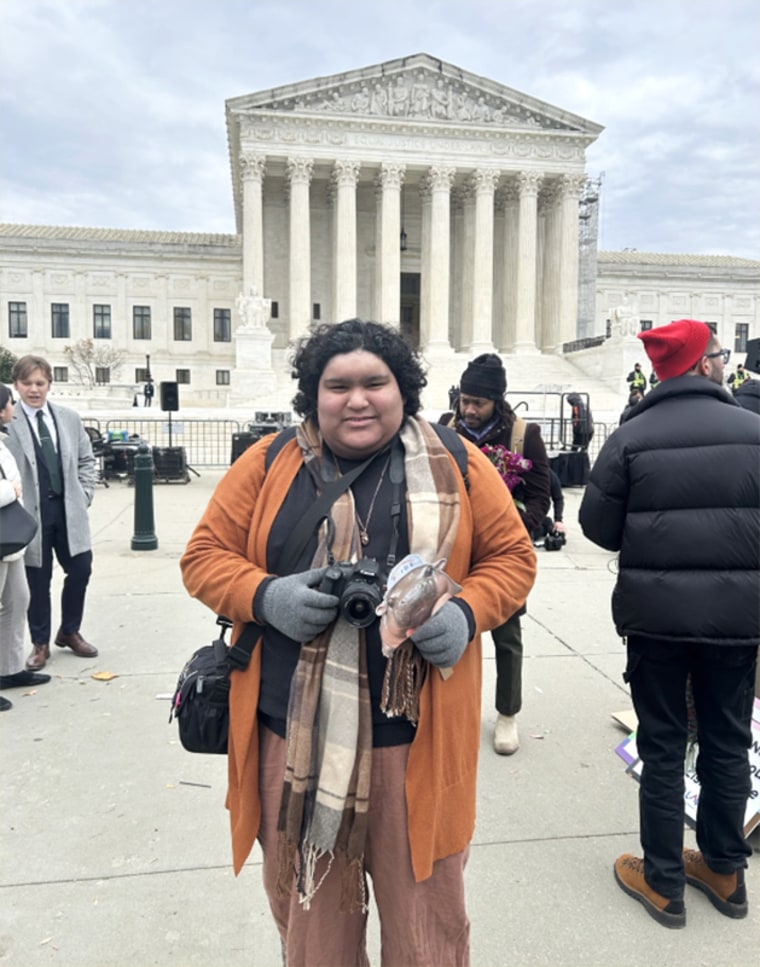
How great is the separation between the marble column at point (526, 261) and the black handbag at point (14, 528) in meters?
42.6

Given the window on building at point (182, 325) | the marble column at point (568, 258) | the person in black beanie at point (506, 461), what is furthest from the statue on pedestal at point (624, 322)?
the person in black beanie at point (506, 461)

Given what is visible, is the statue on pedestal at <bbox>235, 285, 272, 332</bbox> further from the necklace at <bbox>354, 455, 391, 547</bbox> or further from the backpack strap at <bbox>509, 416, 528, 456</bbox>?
the necklace at <bbox>354, 455, 391, 547</bbox>

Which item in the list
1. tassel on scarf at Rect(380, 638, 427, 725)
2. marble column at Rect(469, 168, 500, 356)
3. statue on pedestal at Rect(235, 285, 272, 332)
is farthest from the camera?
marble column at Rect(469, 168, 500, 356)

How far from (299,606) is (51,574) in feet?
13.5

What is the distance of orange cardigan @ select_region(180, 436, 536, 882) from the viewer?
1856 millimetres

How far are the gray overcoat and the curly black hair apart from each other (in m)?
3.48

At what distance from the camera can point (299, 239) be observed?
43.0 metres

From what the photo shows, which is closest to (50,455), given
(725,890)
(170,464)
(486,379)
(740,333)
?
(486,379)

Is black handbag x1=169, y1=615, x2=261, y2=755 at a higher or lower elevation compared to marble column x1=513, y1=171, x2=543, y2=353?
lower

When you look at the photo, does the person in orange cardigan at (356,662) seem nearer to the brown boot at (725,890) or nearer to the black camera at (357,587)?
the black camera at (357,587)

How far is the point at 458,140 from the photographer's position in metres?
43.9

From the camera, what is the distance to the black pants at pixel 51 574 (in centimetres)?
509

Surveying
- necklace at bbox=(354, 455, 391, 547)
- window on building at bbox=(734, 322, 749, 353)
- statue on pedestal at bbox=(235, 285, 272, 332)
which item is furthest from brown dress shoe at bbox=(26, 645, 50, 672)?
window on building at bbox=(734, 322, 749, 353)

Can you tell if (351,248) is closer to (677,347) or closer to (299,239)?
(299,239)
